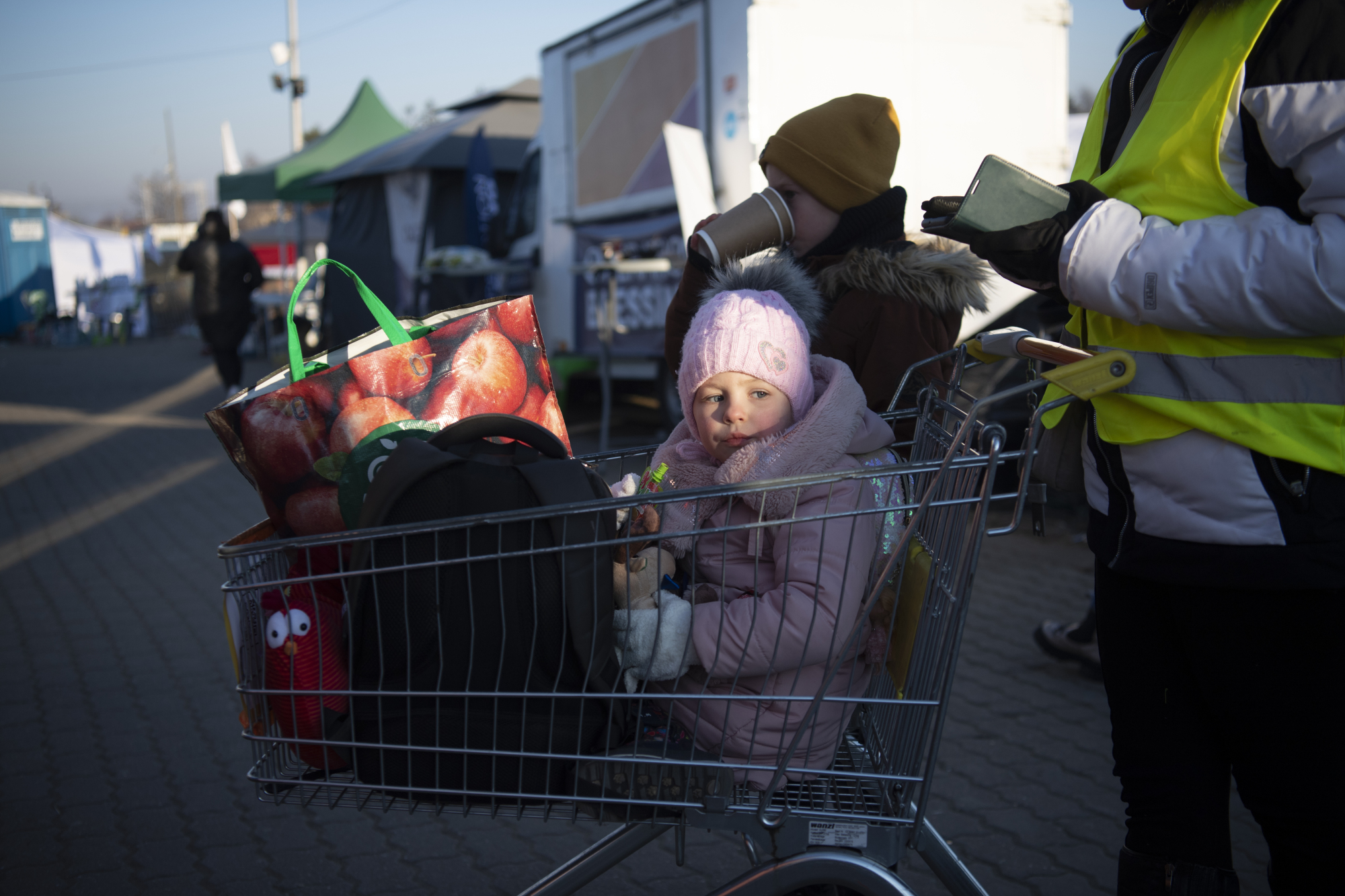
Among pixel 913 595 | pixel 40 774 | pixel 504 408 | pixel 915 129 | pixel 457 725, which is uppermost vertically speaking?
pixel 915 129

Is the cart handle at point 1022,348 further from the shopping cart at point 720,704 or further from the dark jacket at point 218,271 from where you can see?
the dark jacket at point 218,271

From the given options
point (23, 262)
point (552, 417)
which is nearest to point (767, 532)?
point (552, 417)

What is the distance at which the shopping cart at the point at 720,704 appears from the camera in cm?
157

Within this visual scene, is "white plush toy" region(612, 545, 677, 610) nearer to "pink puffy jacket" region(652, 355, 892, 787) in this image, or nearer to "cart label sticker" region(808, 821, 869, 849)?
"pink puffy jacket" region(652, 355, 892, 787)

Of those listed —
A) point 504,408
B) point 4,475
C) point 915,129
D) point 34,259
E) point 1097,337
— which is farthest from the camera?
point 34,259

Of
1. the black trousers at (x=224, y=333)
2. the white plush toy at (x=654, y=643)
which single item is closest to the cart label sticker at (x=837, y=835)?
the white plush toy at (x=654, y=643)

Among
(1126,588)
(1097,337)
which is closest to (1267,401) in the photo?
(1097,337)

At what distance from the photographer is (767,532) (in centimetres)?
181

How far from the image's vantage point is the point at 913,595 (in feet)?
5.57

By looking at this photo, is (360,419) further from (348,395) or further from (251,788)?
(251,788)

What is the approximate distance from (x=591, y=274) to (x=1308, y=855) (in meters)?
7.62

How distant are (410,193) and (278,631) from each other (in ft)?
44.7

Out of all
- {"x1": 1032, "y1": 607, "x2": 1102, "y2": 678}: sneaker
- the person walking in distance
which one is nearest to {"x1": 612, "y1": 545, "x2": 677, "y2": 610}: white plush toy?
{"x1": 1032, "y1": 607, "x2": 1102, "y2": 678}: sneaker

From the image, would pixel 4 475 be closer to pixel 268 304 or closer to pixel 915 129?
pixel 915 129
